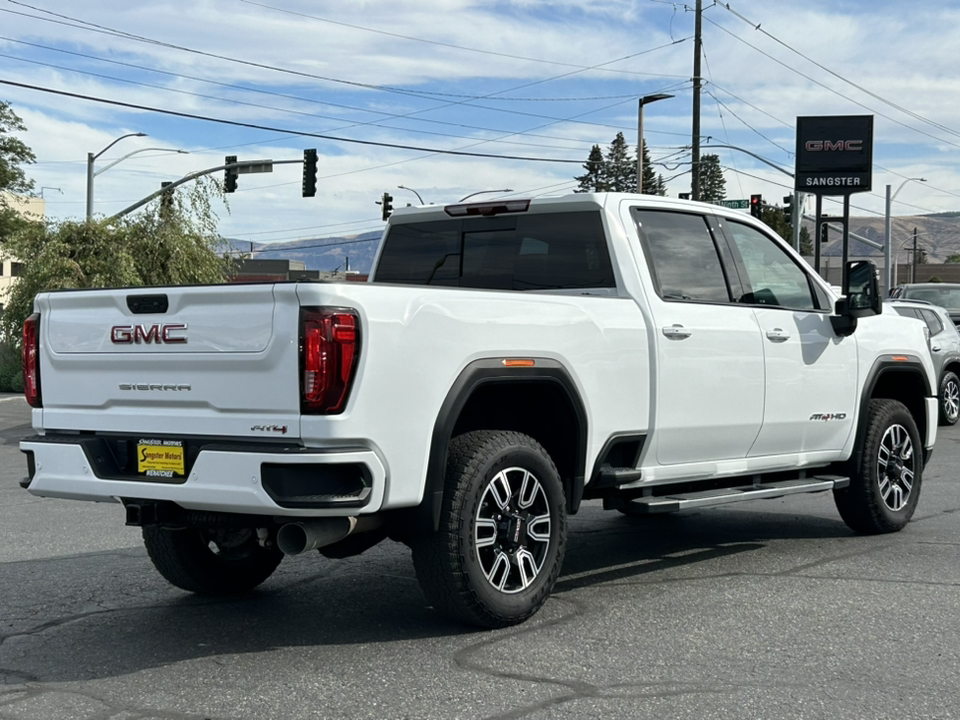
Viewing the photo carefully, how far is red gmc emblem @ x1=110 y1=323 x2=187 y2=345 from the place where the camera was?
5395 millimetres

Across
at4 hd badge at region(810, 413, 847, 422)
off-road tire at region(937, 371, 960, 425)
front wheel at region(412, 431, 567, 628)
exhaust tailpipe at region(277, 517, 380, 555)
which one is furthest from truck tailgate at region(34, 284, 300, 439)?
off-road tire at region(937, 371, 960, 425)

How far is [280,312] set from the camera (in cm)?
508

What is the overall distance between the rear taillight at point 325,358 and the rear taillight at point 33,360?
1682mm

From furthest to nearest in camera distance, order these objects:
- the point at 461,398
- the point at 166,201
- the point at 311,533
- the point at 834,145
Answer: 1. the point at 834,145
2. the point at 166,201
3. the point at 461,398
4. the point at 311,533

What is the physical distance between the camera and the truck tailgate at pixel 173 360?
510 cm

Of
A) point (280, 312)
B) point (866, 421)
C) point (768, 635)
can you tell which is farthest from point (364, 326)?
point (866, 421)

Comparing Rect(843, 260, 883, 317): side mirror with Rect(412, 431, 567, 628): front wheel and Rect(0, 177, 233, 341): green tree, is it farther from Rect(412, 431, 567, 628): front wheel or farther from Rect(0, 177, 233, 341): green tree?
Rect(0, 177, 233, 341): green tree

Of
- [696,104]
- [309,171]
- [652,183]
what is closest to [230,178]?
[309,171]

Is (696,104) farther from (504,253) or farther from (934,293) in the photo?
(504,253)

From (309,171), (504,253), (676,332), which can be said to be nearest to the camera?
(676,332)

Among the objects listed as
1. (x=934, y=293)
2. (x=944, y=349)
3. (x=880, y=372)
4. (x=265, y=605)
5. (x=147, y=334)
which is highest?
(x=934, y=293)

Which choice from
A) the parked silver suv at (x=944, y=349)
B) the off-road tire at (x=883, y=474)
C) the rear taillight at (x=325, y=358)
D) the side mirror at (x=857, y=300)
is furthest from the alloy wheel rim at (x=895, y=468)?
the parked silver suv at (x=944, y=349)

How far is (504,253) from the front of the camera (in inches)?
288

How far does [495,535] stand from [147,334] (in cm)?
179
